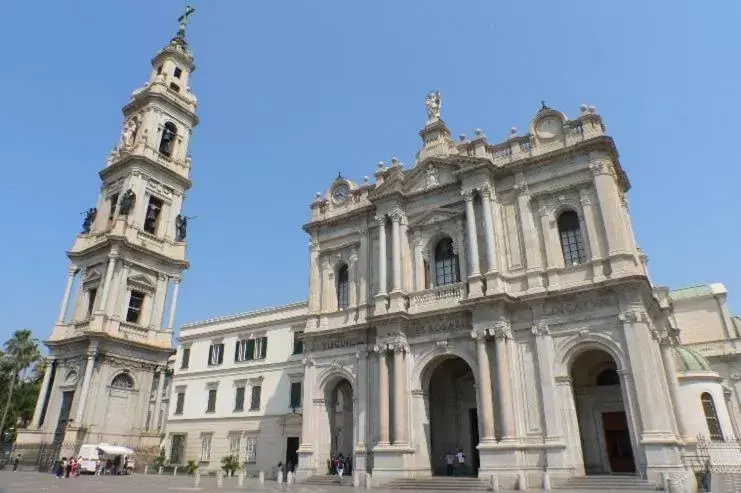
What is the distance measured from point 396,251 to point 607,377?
36.4 ft

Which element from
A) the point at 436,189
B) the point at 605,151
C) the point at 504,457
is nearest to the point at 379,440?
the point at 504,457

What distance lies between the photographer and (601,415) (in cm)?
2169

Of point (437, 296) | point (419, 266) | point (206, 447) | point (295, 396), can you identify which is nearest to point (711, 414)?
point (437, 296)

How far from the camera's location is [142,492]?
16.5 metres

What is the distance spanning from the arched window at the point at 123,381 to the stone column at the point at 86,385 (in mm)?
1767

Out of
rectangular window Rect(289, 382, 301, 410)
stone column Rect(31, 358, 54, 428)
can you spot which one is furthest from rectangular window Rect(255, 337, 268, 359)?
stone column Rect(31, 358, 54, 428)

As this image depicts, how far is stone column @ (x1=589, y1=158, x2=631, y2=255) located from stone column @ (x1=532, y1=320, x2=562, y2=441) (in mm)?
4212

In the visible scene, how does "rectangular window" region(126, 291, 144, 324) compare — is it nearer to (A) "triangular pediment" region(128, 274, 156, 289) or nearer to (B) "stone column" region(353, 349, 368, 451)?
(A) "triangular pediment" region(128, 274, 156, 289)

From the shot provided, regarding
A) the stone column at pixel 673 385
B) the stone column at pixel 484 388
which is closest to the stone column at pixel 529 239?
the stone column at pixel 484 388

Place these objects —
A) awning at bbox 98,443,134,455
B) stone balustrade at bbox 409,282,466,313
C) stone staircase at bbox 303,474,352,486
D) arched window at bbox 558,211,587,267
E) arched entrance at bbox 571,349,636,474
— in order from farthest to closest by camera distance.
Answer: awning at bbox 98,443,134,455, stone balustrade at bbox 409,282,466,313, stone staircase at bbox 303,474,352,486, arched window at bbox 558,211,587,267, arched entrance at bbox 571,349,636,474

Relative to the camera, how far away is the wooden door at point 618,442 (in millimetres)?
21203

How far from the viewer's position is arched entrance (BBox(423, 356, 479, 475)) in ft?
77.0

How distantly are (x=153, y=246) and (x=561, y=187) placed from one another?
89.5 ft

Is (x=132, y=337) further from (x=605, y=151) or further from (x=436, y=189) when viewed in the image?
(x=605, y=151)
